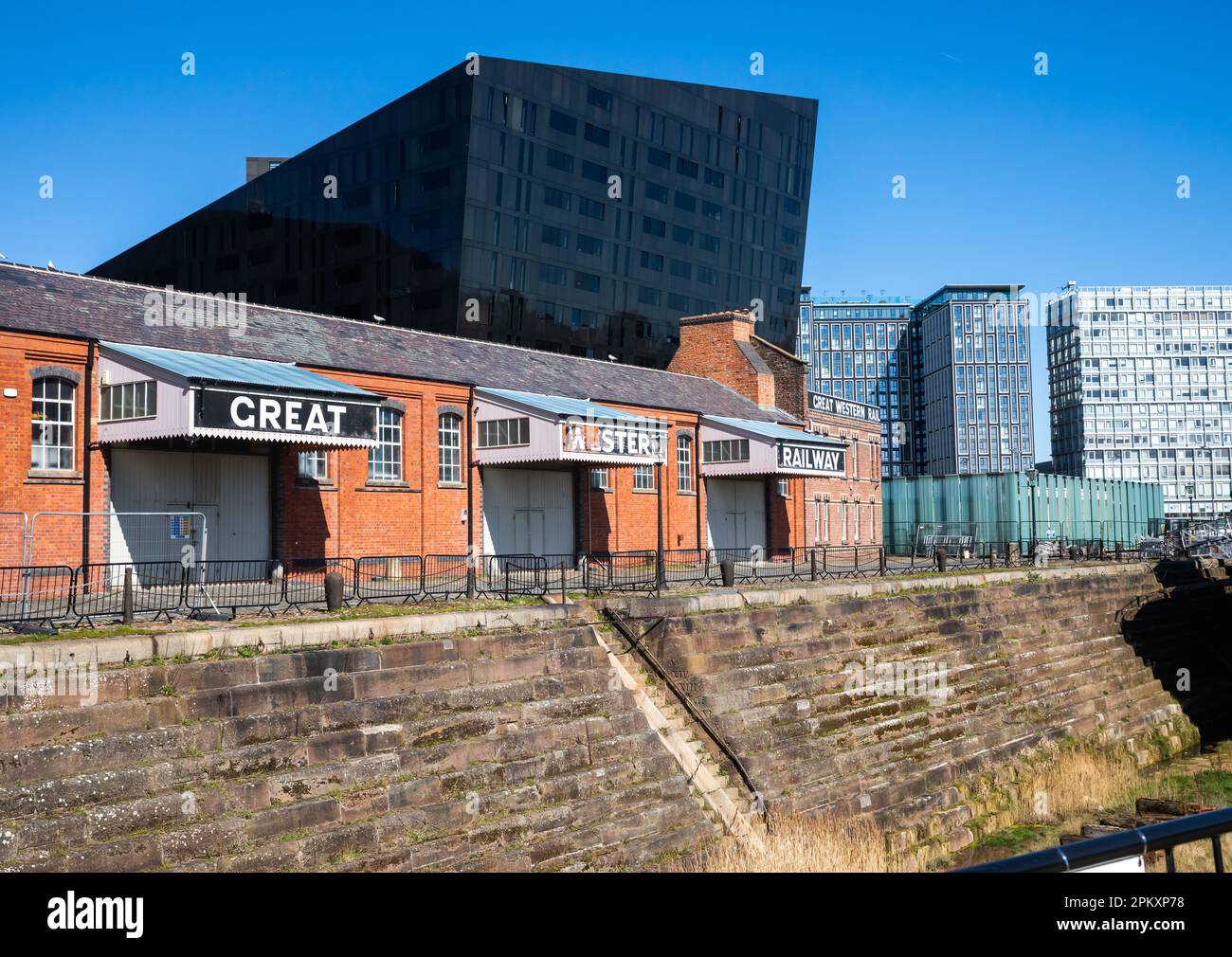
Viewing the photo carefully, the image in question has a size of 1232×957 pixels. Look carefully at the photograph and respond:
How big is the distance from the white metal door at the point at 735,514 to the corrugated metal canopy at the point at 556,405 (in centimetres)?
842

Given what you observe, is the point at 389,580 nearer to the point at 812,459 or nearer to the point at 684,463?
the point at 684,463

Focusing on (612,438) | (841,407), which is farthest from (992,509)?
(612,438)

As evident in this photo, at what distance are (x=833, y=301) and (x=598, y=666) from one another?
186m

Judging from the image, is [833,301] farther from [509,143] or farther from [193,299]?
[193,299]

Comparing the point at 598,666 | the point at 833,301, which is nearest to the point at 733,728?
the point at 598,666

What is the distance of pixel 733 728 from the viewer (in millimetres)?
18312

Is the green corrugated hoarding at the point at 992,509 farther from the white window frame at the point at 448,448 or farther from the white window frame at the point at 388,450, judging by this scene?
the white window frame at the point at 388,450

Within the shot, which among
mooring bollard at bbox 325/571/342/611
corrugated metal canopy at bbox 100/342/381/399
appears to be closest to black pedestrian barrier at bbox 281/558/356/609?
mooring bollard at bbox 325/571/342/611

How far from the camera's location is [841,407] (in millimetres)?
54750

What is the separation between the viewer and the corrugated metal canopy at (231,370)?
2239 centimetres

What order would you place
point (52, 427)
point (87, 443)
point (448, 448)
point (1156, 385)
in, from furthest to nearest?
point (1156, 385), point (448, 448), point (87, 443), point (52, 427)

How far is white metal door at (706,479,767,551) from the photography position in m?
40.1

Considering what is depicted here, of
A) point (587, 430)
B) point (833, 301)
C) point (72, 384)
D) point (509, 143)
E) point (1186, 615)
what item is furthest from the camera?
point (833, 301)

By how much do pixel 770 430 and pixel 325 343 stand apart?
1735 cm
